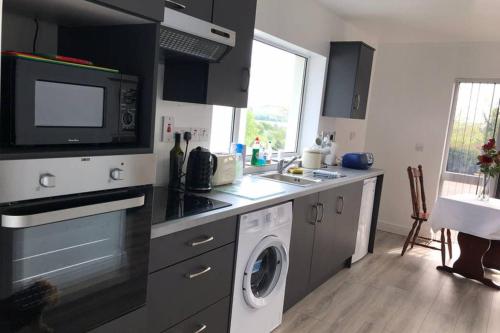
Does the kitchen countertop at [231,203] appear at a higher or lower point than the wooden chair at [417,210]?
higher

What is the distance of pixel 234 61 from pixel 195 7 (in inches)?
17.5

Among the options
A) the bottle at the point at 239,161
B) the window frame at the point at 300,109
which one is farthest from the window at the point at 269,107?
the bottle at the point at 239,161

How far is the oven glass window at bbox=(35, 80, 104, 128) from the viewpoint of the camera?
1075 mm

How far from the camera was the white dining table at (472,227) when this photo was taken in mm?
3375

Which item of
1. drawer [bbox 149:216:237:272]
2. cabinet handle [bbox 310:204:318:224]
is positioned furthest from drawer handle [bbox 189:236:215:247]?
cabinet handle [bbox 310:204:318:224]

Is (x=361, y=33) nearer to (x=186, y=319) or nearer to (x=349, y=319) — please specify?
(x=349, y=319)

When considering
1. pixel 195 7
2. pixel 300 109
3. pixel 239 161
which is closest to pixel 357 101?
pixel 300 109

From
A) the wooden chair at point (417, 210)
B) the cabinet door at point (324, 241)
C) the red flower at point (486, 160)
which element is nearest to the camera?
the cabinet door at point (324, 241)

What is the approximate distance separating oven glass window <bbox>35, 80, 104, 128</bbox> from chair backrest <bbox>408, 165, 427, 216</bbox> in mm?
3603

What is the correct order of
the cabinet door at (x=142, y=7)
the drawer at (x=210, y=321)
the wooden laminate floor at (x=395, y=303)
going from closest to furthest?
the cabinet door at (x=142, y=7) → the drawer at (x=210, y=321) → the wooden laminate floor at (x=395, y=303)

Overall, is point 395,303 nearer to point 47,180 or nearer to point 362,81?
point 362,81

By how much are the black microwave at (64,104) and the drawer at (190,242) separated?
0.45 m

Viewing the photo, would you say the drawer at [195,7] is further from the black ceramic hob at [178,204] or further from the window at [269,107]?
the window at [269,107]

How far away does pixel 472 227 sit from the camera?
11.3ft
